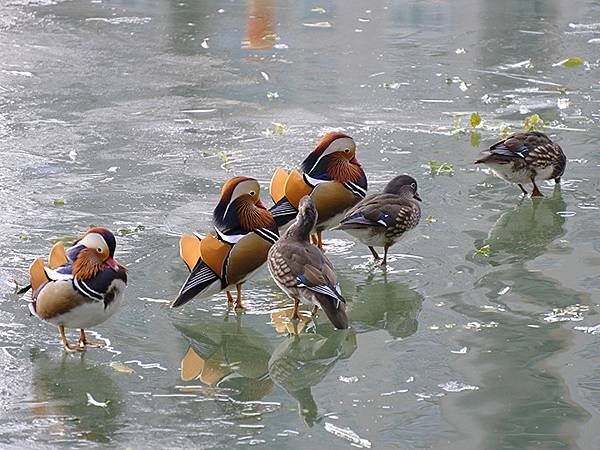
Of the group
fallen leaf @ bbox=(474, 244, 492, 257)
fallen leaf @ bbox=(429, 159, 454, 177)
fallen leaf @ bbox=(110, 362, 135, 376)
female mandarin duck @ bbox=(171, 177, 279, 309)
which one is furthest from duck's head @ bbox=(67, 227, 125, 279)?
fallen leaf @ bbox=(429, 159, 454, 177)

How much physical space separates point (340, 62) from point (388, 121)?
91.7 inches

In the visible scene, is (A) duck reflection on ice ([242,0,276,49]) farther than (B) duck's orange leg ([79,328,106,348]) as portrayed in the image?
Yes

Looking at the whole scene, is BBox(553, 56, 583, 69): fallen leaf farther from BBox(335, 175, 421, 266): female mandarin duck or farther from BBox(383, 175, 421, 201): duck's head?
BBox(335, 175, 421, 266): female mandarin duck

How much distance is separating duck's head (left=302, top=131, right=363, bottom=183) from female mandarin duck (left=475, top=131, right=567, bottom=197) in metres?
1.14

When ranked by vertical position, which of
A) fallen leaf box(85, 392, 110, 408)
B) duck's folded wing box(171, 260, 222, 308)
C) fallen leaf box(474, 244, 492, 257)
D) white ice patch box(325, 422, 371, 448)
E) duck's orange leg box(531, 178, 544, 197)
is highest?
duck's folded wing box(171, 260, 222, 308)

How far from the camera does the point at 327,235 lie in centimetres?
759

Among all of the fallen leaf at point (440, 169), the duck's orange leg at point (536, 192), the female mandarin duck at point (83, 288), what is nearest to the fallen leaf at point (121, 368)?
the female mandarin duck at point (83, 288)

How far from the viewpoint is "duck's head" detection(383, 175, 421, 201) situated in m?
7.19

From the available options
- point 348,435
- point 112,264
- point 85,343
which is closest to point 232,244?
point 112,264

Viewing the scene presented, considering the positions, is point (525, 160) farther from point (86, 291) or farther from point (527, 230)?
point (86, 291)

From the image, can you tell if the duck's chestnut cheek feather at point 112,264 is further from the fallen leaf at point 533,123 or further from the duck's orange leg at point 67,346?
the fallen leaf at point 533,123

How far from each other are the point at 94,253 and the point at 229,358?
803 mm

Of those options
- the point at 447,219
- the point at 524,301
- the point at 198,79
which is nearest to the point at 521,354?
the point at 524,301

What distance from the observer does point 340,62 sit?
1205 cm
